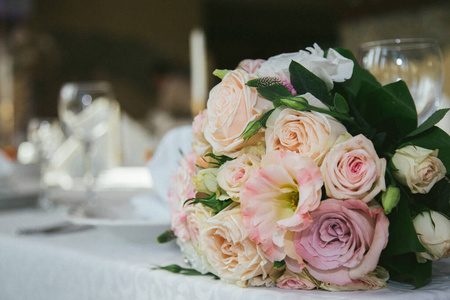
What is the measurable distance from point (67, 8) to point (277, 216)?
656 centimetres

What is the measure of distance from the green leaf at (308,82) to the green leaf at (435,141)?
0.09 meters

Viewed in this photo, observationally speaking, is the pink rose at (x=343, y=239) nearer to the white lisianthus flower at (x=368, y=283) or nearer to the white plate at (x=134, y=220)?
the white lisianthus flower at (x=368, y=283)

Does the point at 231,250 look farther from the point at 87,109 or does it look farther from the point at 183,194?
the point at 87,109

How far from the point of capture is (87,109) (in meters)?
1.03

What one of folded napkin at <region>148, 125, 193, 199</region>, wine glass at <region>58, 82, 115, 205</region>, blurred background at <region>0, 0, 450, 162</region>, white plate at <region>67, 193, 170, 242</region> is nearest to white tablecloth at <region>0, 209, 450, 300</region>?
white plate at <region>67, 193, 170, 242</region>

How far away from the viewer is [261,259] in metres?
0.48

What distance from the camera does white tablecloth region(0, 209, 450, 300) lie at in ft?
1.59

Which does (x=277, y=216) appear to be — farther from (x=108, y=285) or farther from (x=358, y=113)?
(x=108, y=285)

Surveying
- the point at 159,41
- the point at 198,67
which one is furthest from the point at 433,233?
the point at 159,41

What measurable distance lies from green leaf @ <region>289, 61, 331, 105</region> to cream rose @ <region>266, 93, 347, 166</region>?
0.9 inches

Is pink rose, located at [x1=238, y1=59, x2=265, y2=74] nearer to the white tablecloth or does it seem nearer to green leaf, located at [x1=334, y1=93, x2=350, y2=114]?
green leaf, located at [x1=334, y1=93, x2=350, y2=114]

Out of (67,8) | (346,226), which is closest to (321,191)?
(346,226)

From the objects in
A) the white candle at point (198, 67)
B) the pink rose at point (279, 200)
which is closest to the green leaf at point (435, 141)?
the pink rose at point (279, 200)

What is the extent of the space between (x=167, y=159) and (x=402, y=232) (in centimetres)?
48
